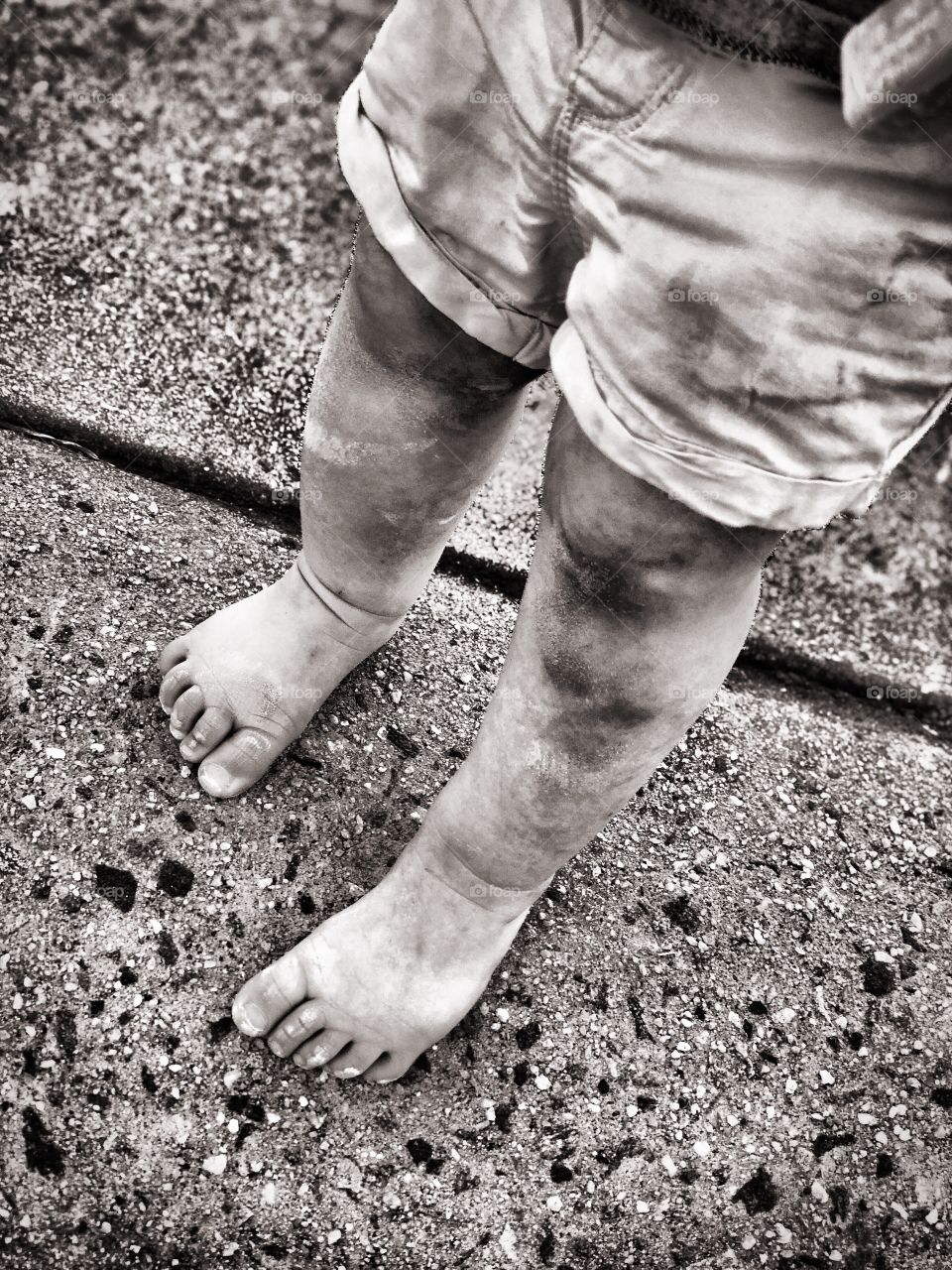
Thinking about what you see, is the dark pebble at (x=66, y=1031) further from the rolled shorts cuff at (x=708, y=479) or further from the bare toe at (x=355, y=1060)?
the rolled shorts cuff at (x=708, y=479)

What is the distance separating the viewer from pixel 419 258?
0.82 meters

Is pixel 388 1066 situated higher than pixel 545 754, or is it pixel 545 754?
pixel 545 754

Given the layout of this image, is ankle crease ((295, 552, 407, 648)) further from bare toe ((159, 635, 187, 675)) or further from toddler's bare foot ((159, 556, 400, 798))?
bare toe ((159, 635, 187, 675))

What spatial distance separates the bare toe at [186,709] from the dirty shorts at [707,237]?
23.9 inches

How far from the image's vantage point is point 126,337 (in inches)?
63.4

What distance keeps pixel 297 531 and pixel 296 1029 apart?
0.72 metres

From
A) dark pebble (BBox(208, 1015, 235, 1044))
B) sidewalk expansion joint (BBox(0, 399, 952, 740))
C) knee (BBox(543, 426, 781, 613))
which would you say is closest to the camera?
knee (BBox(543, 426, 781, 613))

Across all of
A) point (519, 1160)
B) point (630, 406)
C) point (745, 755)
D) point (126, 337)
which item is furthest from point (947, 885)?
point (126, 337)

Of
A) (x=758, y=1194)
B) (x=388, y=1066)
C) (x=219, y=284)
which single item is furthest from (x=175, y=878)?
(x=219, y=284)

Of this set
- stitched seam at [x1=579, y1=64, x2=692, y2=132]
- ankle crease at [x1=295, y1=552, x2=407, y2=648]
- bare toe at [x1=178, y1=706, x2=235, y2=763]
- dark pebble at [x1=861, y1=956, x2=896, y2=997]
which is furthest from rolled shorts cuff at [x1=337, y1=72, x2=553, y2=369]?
dark pebble at [x1=861, y1=956, x2=896, y2=997]

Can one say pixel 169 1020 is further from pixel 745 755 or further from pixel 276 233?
pixel 276 233

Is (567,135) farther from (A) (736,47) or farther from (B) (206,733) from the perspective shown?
(B) (206,733)

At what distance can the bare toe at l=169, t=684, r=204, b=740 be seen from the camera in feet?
3.76

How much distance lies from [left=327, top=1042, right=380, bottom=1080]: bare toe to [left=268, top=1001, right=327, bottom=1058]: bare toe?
40 millimetres
